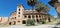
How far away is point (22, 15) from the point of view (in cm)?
8119

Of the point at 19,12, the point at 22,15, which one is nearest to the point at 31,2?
the point at 22,15

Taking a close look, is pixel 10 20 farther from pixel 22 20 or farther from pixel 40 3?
pixel 40 3

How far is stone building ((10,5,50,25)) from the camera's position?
254ft

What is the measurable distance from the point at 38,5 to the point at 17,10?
82.3 ft

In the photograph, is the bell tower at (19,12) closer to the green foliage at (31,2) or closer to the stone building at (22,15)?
the stone building at (22,15)

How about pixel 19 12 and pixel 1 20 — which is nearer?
pixel 1 20

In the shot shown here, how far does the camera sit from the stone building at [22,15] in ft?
254

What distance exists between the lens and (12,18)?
80.9m

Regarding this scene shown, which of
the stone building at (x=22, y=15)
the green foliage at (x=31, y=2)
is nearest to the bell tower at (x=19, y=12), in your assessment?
the stone building at (x=22, y=15)

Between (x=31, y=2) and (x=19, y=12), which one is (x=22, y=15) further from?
(x=31, y=2)

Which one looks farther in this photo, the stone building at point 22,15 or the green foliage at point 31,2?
the stone building at point 22,15

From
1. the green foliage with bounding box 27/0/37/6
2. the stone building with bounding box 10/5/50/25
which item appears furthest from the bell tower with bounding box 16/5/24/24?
the green foliage with bounding box 27/0/37/6

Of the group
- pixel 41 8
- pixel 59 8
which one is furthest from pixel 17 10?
pixel 59 8

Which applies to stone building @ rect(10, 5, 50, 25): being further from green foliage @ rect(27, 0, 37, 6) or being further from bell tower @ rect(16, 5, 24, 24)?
green foliage @ rect(27, 0, 37, 6)
